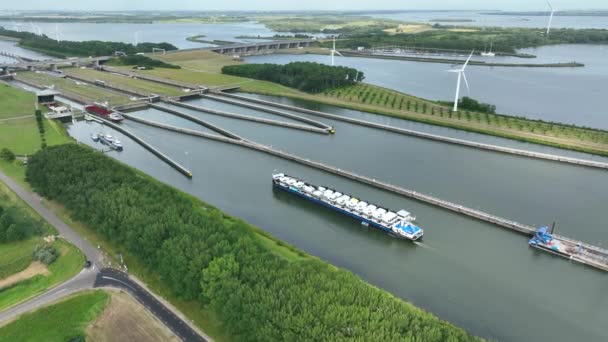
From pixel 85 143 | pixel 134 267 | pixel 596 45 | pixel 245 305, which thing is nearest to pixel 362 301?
pixel 245 305

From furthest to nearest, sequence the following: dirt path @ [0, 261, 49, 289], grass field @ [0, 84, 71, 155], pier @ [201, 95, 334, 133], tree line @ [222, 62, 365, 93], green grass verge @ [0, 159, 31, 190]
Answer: tree line @ [222, 62, 365, 93] < pier @ [201, 95, 334, 133] < grass field @ [0, 84, 71, 155] < green grass verge @ [0, 159, 31, 190] < dirt path @ [0, 261, 49, 289]

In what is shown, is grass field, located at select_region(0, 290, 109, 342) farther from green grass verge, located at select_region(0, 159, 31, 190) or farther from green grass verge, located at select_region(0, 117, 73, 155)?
green grass verge, located at select_region(0, 117, 73, 155)

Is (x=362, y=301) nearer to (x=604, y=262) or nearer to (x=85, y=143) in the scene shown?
(x=604, y=262)

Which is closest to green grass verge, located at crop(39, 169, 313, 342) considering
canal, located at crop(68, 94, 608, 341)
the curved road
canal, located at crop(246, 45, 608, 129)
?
the curved road

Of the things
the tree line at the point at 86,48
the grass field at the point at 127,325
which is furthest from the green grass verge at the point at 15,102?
the grass field at the point at 127,325

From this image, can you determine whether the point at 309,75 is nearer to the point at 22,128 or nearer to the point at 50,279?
the point at 22,128
